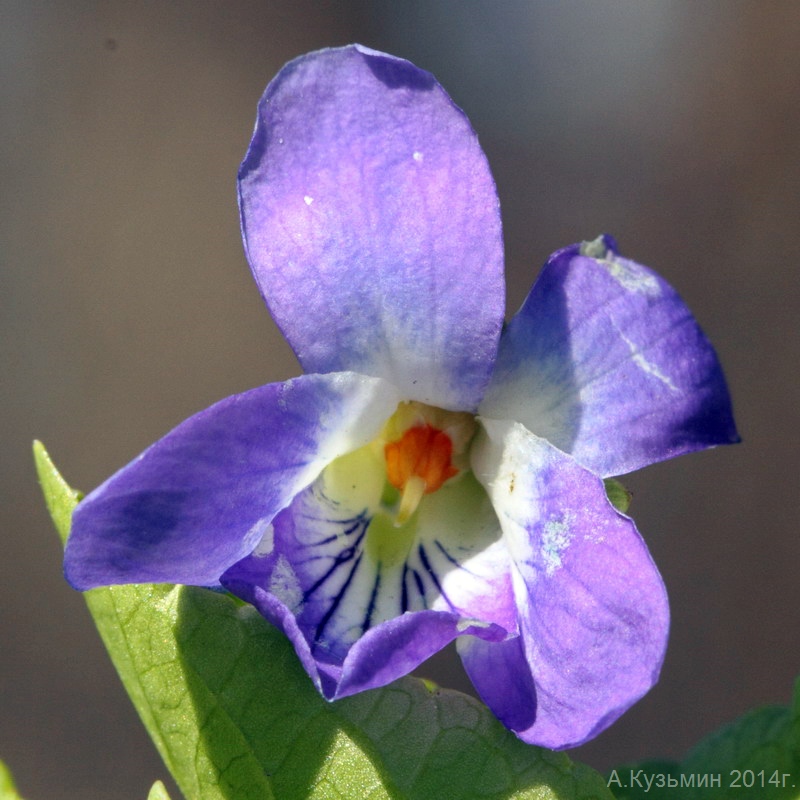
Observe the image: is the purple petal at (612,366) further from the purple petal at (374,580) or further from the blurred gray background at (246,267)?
the blurred gray background at (246,267)

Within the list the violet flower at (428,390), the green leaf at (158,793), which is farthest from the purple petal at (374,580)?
the green leaf at (158,793)

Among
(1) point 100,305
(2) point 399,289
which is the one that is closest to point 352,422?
(2) point 399,289

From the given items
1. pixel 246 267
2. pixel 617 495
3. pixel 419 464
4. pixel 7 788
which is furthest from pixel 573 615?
pixel 246 267

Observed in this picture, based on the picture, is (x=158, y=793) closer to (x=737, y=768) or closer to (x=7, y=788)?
(x=7, y=788)

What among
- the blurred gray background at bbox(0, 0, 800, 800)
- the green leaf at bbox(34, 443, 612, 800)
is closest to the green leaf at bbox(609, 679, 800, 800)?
the green leaf at bbox(34, 443, 612, 800)

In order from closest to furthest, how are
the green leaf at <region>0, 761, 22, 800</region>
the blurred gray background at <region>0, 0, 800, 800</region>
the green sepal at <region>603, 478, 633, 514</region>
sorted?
the green leaf at <region>0, 761, 22, 800</region> → the green sepal at <region>603, 478, 633, 514</region> → the blurred gray background at <region>0, 0, 800, 800</region>

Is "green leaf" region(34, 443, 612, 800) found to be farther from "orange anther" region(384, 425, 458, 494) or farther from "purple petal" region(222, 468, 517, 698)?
"orange anther" region(384, 425, 458, 494)
